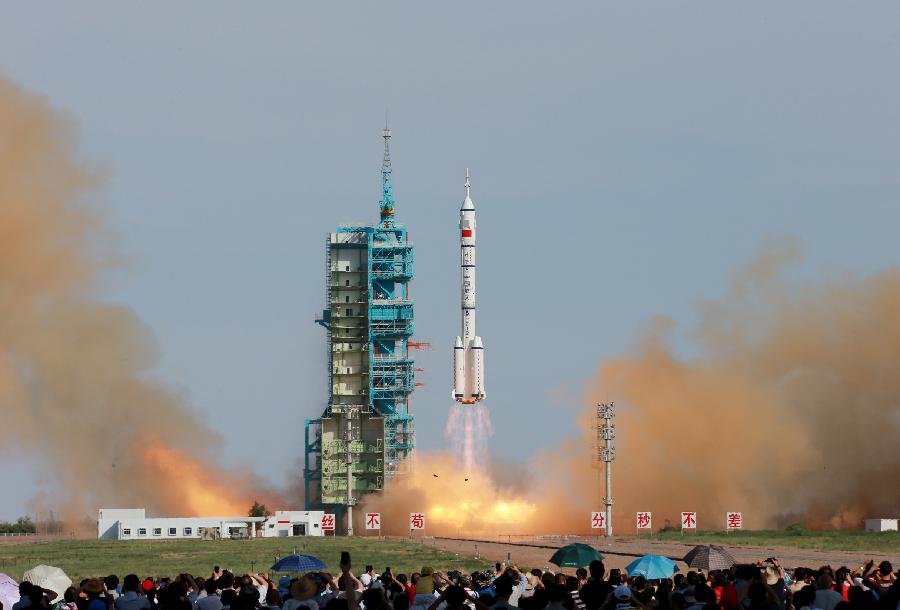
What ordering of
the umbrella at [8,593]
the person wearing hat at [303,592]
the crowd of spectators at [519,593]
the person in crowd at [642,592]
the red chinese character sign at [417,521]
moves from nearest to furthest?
the crowd of spectators at [519,593]
the person wearing hat at [303,592]
the person in crowd at [642,592]
the umbrella at [8,593]
the red chinese character sign at [417,521]

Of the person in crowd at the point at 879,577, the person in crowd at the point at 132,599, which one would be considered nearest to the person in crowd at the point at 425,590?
the person in crowd at the point at 132,599

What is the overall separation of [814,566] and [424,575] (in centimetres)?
3958

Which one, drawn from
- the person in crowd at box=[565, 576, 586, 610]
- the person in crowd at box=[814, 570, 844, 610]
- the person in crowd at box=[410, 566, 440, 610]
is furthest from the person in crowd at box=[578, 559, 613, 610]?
the person in crowd at box=[814, 570, 844, 610]

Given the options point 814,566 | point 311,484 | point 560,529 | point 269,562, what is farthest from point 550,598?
point 311,484

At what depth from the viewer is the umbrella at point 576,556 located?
28719mm

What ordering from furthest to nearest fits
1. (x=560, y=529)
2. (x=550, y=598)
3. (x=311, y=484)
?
(x=311, y=484), (x=560, y=529), (x=550, y=598)

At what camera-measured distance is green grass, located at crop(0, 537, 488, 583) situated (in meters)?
62.7

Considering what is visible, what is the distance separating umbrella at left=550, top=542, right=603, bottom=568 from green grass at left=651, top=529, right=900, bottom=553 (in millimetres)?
46103

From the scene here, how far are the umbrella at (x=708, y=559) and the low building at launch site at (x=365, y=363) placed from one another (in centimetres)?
7889

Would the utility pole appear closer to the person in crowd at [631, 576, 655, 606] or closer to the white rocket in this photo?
the white rocket

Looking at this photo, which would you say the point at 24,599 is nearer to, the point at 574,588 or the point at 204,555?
the point at 574,588

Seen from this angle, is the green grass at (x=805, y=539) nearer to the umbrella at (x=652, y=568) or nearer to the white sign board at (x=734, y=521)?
the white sign board at (x=734, y=521)

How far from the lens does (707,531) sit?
98438mm

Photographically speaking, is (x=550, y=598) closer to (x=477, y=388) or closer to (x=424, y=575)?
(x=424, y=575)
